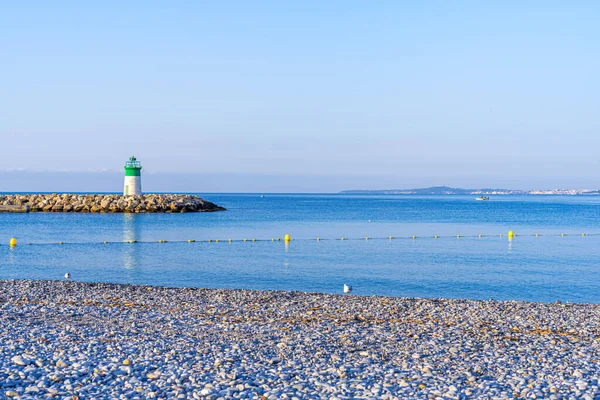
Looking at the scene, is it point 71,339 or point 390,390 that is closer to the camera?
point 390,390

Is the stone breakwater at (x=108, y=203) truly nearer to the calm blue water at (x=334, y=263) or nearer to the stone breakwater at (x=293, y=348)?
the calm blue water at (x=334, y=263)

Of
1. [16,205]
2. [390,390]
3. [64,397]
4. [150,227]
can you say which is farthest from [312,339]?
[16,205]

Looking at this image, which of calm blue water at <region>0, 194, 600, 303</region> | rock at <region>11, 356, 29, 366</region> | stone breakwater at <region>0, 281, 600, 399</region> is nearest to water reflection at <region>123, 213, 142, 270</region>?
calm blue water at <region>0, 194, 600, 303</region>

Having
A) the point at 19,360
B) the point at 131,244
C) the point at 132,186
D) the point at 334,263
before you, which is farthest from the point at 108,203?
the point at 19,360

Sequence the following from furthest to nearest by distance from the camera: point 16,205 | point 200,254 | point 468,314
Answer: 1. point 16,205
2. point 200,254
3. point 468,314

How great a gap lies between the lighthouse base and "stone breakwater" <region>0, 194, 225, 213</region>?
3.09 ft

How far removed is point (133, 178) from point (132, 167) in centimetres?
243

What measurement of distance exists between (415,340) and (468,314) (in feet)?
11.5

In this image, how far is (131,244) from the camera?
126 feet

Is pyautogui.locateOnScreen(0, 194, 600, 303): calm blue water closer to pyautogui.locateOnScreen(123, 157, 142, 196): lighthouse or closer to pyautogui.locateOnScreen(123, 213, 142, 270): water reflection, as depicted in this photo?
pyautogui.locateOnScreen(123, 213, 142, 270): water reflection

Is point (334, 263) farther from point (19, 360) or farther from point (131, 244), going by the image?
point (19, 360)

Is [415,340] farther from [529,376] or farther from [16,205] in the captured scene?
[16,205]

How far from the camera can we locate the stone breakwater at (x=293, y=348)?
27.9ft

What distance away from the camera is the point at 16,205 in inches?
3142
